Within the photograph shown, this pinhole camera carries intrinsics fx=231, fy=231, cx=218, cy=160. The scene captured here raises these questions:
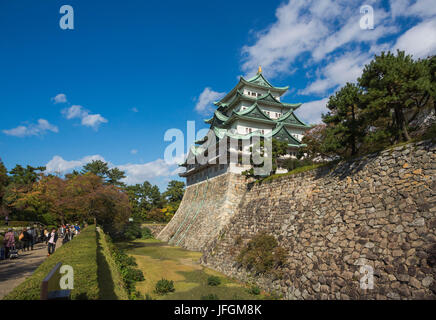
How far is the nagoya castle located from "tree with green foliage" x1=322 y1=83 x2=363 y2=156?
11648 mm

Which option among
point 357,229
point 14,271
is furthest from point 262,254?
point 14,271

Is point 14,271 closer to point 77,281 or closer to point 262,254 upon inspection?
point 77,281

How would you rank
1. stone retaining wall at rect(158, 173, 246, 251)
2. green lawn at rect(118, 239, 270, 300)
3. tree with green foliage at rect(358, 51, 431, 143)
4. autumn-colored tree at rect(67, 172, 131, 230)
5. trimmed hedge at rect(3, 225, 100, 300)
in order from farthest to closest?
autumn-colored tree at rect(67, 172, 131, 230), stone retaining wall at rect(158, 173, 246, 251), green lawn at rect(118, 239, 270, 300), tree with green foliage at rect(358, 51, 431, 143), trimmed hedge at rect(3, 225, 100, 300)

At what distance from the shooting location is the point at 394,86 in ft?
33.6

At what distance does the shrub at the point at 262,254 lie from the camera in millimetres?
11297

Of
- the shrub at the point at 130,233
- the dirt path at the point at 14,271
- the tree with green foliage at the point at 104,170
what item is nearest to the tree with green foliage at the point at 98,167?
the tree with green foliage at the point at 104,170

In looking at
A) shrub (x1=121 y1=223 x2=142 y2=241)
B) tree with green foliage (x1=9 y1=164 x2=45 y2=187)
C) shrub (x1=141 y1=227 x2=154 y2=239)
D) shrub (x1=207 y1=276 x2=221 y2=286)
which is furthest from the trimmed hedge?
tree with green foliage (x1=9 y1=164 x2=45 y2=187)

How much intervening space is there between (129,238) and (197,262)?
1909cm

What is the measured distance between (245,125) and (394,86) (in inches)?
713

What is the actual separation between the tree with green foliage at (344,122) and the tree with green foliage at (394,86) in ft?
2.87

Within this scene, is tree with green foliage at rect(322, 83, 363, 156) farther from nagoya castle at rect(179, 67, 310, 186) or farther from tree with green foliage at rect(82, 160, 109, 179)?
tree with green foliage at rect(82, 160, 109, 179)

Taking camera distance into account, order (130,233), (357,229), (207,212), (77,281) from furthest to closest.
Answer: (130,233) → (207,212) → (357,229) → (77,281)

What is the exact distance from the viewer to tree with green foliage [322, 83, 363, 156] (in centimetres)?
1205
